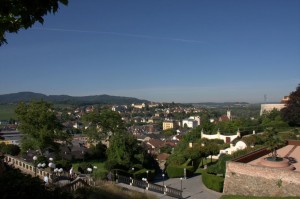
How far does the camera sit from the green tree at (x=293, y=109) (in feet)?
125

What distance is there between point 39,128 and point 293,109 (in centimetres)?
2784

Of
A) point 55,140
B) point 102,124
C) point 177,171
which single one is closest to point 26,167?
point 55,140

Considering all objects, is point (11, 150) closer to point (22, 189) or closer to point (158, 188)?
point (158, 188)

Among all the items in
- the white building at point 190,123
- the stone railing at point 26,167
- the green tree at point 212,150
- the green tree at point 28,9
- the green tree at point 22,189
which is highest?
the green tree at point 28,9

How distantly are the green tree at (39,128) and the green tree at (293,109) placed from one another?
2539 cm

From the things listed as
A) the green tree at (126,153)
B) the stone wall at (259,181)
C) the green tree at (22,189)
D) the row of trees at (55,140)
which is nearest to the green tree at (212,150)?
the row of trees at (55,140)

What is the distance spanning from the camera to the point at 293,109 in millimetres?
38781

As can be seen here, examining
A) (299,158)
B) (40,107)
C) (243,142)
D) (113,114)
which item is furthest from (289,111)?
(40,107)

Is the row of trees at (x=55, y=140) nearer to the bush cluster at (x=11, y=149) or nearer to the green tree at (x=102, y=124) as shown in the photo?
the bush cluster at (x=11, y=149)

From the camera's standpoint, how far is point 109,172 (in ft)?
80.1

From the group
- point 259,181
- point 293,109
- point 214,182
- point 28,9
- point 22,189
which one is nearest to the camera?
point 28,9

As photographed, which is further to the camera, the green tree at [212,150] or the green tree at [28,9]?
the green tree at [212,150]

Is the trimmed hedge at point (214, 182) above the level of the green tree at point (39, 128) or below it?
below

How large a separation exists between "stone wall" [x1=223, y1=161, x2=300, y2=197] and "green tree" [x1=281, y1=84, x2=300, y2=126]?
2106 cm
